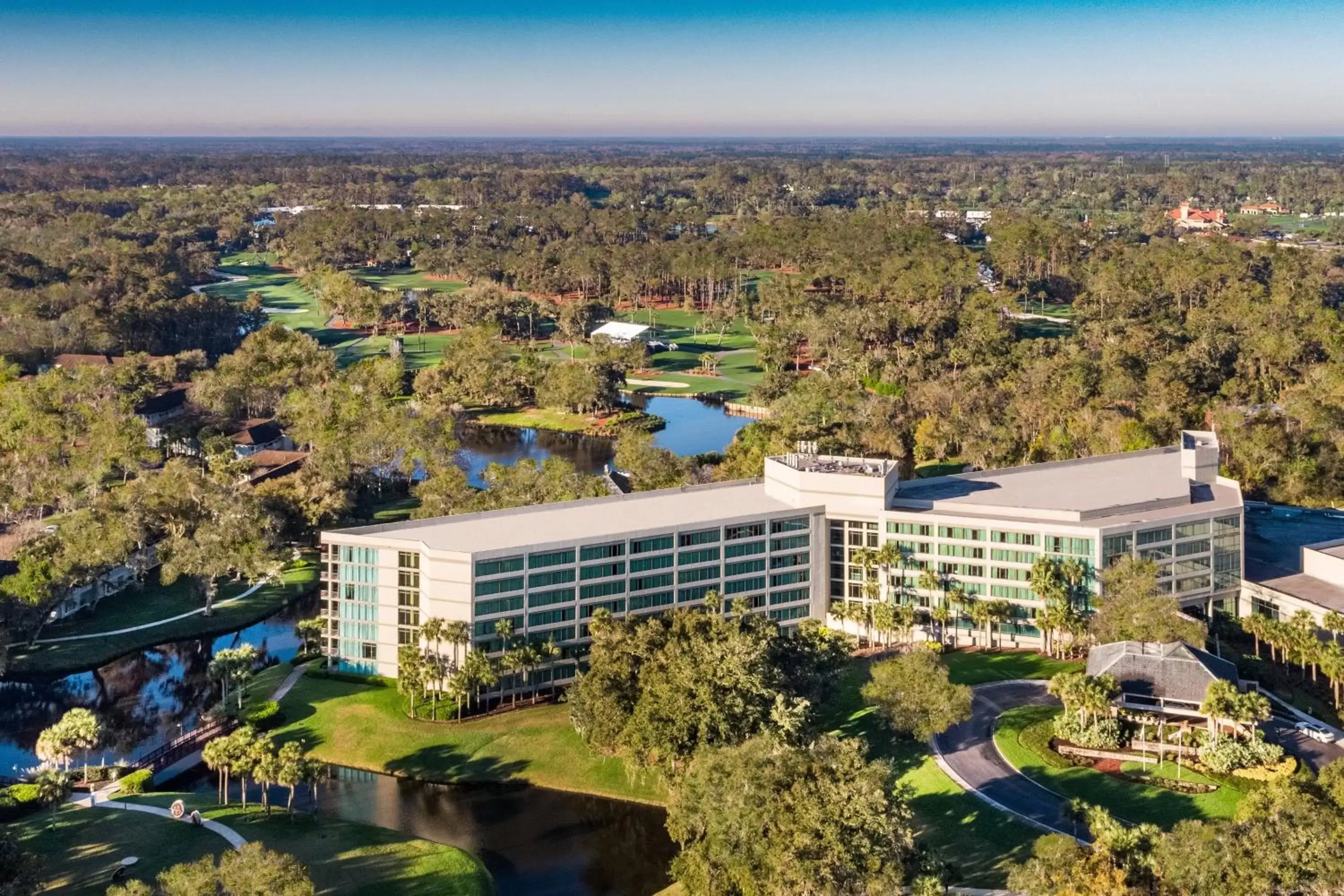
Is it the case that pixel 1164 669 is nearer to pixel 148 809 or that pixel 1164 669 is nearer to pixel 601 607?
pixel 601 607

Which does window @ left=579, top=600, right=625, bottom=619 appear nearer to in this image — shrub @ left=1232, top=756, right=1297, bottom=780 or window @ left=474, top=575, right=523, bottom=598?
window @ left=474, top=575, right=523, bottom=598

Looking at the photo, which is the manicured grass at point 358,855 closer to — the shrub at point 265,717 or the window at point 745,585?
the shrub at point 265,717

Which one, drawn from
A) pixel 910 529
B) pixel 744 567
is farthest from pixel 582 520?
pixel 910 529

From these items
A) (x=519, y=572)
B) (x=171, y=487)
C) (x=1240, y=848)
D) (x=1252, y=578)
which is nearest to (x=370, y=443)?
(x=171, y=487)

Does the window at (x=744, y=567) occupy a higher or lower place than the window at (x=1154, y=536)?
lower

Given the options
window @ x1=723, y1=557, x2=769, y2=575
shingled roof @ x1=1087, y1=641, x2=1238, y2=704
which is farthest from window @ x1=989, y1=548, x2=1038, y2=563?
window @ x1=723, y1=557, x2=769, y2=575

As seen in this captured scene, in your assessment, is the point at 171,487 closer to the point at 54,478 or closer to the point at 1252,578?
the point at 54,478

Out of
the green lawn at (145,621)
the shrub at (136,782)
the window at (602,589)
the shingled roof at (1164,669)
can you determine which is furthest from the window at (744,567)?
the shrub at (136,782)
